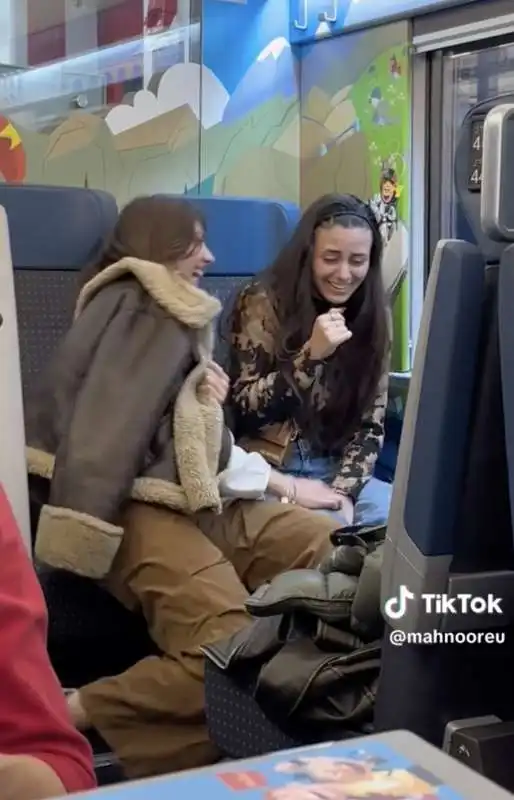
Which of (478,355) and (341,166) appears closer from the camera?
(478,355)

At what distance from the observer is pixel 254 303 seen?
8.64ft

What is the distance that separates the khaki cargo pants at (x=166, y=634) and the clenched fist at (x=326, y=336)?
0.55 meters

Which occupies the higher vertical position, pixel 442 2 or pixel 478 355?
pixel 442 2

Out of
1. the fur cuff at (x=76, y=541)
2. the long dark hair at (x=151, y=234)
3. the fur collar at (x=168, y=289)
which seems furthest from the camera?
the long dark hair at (x=151, y=234)

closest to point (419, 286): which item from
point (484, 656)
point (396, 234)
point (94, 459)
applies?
point (396, 234)

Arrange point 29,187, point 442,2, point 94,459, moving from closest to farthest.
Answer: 1. point 94,459
2. point 29,187
3. point 442,2

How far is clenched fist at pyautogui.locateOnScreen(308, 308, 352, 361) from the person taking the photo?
2.48 meters

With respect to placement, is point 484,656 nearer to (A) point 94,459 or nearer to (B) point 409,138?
(A) point 94,459

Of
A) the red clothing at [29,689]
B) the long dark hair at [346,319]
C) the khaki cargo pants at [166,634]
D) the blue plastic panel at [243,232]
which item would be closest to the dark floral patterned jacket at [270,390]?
the long dark hair at [346,319]

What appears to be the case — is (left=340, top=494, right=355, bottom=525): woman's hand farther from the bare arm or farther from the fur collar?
the bare arm

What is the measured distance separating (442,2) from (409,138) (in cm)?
39

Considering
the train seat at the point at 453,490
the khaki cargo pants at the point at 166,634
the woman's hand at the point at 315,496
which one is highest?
the train seat at the point at 453,490

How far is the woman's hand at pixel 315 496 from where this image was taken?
2.46 m

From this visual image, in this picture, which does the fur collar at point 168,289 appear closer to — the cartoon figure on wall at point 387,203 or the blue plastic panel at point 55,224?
the blue plastic panel at point 55,224
